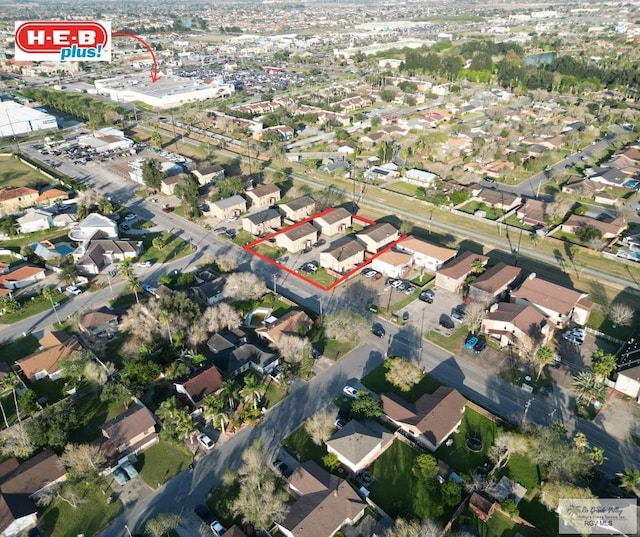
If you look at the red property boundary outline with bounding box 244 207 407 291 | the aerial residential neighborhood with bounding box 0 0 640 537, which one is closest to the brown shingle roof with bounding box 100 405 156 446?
the aerial residential neighborhood with bounding box 0 0 640 537

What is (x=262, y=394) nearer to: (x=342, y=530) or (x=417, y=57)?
(x=342, y=530)

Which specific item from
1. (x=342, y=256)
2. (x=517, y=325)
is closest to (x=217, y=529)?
(x=517, y=325)

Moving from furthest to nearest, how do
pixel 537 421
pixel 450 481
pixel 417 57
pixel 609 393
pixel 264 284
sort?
pixel 417 57 < pixel 264 284 < pixel 609 393 < pixel 537 421 < pixel 450 481

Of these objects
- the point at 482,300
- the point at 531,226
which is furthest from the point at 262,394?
the point at 531,226

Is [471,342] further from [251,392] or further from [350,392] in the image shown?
[251,392]

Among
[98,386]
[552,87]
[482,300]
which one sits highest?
[552,87]

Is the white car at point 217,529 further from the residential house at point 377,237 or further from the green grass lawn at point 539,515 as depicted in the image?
the residential house at point 377,237
